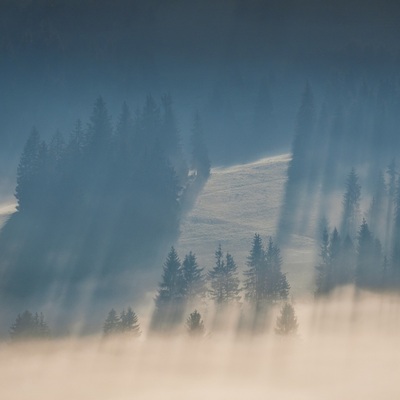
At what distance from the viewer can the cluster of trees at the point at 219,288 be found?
97.0m

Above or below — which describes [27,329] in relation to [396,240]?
below

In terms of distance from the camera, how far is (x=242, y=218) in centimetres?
13500

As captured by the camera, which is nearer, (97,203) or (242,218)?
(242,218)

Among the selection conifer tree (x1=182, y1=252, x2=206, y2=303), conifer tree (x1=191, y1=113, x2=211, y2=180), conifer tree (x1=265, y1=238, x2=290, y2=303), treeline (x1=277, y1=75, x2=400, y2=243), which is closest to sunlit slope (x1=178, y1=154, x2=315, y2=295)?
conifer tree (x1=191, y1=113, x2=211, y2=180)

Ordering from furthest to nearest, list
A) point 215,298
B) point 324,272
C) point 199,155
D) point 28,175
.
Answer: point 199,155 < point 28,175 < point 324,272 < point 215,298

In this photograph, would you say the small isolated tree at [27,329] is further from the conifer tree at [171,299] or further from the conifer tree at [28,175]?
the conifer tree at [28,175]

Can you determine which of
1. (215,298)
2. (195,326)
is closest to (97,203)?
(215,298)

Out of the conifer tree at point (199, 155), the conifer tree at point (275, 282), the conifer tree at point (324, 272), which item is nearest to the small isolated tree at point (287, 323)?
the conifer tree at point (275, 282)

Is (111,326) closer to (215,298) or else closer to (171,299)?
(171,299)

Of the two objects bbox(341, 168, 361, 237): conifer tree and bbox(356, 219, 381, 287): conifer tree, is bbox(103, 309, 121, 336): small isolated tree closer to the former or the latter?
bbox(356, 219, 381, 287): conifer tree

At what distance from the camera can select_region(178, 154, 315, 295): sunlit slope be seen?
377 ft

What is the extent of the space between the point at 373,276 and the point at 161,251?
30.1 metres

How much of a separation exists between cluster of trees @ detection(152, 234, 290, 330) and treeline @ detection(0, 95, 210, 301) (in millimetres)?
12262

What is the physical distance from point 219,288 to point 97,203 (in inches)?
1894
